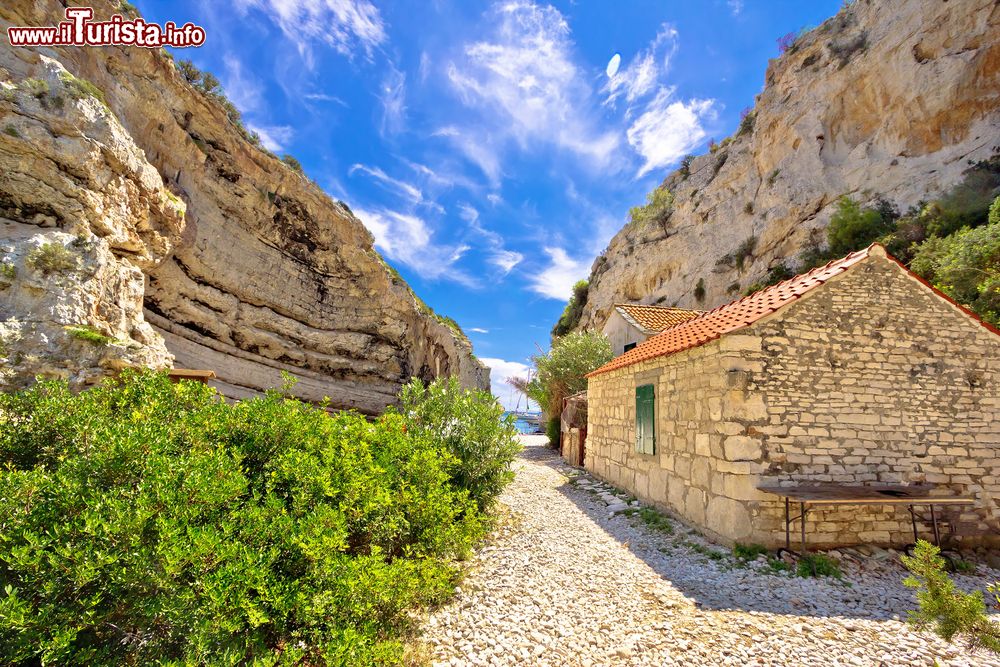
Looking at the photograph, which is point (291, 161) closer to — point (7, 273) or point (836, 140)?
point (7, 273)

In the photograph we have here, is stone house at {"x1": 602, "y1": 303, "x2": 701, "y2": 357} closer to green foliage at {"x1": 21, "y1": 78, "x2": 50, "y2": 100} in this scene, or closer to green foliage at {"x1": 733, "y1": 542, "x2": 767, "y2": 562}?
green foliage at {"x1": 733, "y1": 542, "x2": 767, "y2": 562}

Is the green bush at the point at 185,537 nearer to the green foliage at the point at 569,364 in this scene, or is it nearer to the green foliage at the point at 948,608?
the green foliage at the point at 948,608

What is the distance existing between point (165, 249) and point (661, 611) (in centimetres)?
1586

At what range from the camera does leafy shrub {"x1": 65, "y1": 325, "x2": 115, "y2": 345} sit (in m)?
8.34

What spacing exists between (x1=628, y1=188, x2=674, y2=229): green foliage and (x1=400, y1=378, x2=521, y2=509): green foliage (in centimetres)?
3116

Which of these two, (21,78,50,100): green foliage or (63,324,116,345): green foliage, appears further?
(21,78,50,100): green foliage

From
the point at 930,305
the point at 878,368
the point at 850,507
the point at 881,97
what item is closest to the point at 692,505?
the point at 850,507

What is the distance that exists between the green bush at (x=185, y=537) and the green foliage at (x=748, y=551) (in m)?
4.24

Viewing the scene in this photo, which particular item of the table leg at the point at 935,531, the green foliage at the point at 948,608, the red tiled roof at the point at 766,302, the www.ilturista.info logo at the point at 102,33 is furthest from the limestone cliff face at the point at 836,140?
the www.ilturista.info logo at the point at 102,33

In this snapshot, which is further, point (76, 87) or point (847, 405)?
point (76, 87)

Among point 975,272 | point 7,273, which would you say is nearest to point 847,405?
point 975,272

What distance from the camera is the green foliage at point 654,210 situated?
3391 cm

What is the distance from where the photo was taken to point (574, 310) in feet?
140

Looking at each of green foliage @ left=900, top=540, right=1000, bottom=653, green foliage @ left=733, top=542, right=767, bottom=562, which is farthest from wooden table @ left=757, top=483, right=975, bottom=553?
green foliage @ left=900, top=540, right=1000, bottom=653
